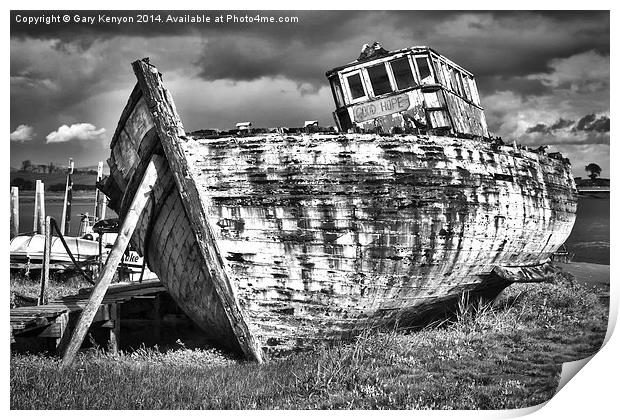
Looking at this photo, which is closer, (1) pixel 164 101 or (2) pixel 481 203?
(1) pixel 164 101

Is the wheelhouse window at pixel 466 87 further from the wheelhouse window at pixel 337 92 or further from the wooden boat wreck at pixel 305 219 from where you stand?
the wooden boat wreck at pixel 305 219

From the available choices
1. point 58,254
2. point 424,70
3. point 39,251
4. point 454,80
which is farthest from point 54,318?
point 58,254

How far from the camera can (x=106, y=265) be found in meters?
7.16

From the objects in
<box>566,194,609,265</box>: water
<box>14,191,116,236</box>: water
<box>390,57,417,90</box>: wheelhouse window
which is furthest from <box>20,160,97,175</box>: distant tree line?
<box>566,194,609,265</box>: water

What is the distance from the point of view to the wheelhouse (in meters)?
9.35

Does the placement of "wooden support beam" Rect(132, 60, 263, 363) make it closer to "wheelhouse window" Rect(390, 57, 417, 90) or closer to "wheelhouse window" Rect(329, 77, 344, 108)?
"wheelhouse window" Rect(329, 77, 344, 108)

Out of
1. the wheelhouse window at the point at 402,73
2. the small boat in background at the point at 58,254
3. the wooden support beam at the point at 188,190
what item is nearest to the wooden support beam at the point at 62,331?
the wooden support beam at the point at 188,190

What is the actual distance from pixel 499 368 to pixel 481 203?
2126mm

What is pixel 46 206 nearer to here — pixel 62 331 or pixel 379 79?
pixel 62 331

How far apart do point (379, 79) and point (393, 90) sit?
0.31 m

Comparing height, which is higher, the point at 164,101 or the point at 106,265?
the point at 164,101
